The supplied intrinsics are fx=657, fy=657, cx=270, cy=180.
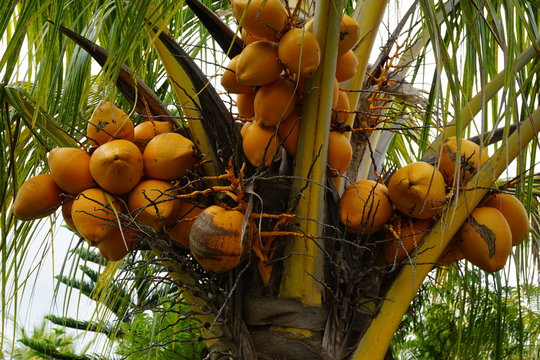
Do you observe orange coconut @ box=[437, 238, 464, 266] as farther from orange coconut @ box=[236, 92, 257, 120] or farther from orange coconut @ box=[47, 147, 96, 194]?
orange coconut @ box=[47, 147, 96, 194]

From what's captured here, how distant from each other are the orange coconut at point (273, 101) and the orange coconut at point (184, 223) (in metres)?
0.27

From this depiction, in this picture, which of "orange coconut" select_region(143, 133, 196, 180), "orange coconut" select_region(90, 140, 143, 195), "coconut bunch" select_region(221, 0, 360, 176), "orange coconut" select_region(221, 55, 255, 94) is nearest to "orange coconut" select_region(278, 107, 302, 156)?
"coconut bunch" select_region(221, 0, 360, 176)

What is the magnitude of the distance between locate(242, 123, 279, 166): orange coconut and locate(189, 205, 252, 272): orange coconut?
0.51 feet

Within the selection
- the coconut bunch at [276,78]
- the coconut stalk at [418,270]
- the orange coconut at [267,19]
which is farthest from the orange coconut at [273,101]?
the coconut stalk at [418,270]

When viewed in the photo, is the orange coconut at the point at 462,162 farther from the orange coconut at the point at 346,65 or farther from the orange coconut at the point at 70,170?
the orange coconut at the point at 70,170

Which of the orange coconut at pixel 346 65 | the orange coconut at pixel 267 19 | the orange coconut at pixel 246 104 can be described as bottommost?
the orange coconut at pixel 246 104

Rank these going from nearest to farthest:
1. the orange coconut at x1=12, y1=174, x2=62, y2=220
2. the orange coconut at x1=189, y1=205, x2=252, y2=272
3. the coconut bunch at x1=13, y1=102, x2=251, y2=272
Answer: the orange coconut at x1=189, y1=205, x2=252, y2=272, the coconut bunch at x1=13, y1=102, x2=251, y2=272, the orange coconut at x1=12, y1=174, x2=62, y2=220

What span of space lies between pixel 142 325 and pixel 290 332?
112 inches

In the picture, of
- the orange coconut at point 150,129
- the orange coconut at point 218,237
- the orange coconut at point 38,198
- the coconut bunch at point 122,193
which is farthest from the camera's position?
the orange coconut at point 150,129

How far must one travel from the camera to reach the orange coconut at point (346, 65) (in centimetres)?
149

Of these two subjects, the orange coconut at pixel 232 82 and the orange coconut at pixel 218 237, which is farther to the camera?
the orange coconut at pixel 232 82

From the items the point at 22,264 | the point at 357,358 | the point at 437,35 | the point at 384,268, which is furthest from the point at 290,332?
the point at 22,264

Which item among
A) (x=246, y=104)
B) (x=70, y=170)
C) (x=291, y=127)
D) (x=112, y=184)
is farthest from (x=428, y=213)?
(x=70, y=170)

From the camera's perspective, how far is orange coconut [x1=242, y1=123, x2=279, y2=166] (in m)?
1.43
